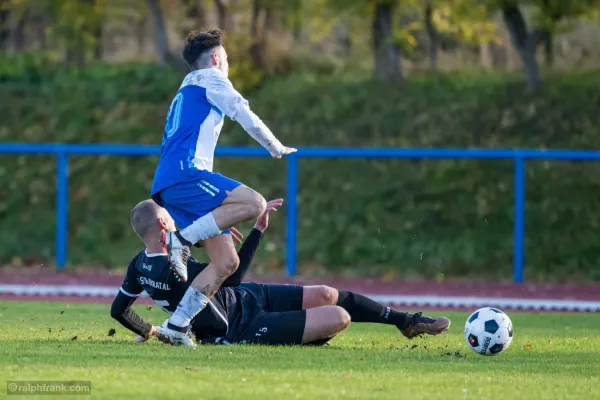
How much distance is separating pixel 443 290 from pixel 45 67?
1173cm

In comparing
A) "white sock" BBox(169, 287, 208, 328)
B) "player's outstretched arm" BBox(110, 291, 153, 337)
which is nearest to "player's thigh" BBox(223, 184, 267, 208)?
"white sock" BBox(169, 287, 208, 328)

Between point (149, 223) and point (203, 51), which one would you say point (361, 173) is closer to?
point (203, 51)

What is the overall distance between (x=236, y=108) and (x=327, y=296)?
1.61 metres

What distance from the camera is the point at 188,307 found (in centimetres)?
822

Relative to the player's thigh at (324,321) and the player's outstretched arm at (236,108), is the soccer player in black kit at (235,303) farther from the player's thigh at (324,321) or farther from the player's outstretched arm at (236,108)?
the player's outstretched arm at (236,108)

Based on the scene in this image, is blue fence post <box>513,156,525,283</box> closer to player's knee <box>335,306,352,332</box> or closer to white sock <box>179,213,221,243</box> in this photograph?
player's knee <box>335,306,352,332</box>

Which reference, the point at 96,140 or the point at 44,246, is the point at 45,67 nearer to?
the point at 96,140

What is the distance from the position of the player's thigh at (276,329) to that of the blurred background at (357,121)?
947 centimetres

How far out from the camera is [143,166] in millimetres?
20922

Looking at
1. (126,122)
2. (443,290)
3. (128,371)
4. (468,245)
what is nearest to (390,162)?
(468,245)

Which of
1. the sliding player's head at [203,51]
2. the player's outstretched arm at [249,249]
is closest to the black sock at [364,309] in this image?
the player's outstretched arm at [249,249]

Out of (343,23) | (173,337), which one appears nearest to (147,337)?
(173,337)

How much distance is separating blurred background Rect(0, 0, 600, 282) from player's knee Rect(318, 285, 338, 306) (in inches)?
362

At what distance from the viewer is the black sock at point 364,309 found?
898 centimetres
